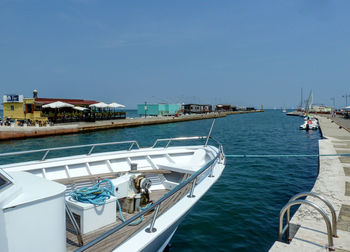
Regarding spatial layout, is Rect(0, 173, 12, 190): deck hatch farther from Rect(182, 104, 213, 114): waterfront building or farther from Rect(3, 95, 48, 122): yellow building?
Rect(182, 104, 213, 114): waterfront building

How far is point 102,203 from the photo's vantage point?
412cm

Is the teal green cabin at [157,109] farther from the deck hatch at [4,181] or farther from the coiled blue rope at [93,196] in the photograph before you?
the deck hatch at [4,181]

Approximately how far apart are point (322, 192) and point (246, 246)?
2.89m

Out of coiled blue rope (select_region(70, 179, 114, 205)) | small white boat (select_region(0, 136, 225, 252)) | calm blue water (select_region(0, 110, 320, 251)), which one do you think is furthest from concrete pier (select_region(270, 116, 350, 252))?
coiled blue rope (select_region(70, 179, 114, 205))

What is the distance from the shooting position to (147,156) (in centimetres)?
760

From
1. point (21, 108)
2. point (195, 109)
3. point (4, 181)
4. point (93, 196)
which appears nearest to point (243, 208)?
point (93, 196)

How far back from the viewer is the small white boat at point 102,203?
7.40ft

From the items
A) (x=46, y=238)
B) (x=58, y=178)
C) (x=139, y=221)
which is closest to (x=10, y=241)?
(x=46, y=238)

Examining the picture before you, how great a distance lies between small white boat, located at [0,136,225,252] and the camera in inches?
88.8

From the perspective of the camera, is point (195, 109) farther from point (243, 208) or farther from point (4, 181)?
point (4, 181)

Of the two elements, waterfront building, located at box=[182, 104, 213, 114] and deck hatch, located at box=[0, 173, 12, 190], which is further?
waterfront building, located at box=[182, 104, 213, 114]

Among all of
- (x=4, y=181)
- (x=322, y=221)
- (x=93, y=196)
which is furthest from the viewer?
(x=322, y=221)

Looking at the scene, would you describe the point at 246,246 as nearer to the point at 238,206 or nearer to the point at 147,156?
the point at 238,206

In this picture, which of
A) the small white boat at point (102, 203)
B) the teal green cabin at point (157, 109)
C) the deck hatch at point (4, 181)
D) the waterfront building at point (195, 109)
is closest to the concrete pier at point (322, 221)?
the small white boat at point (102, 203)
